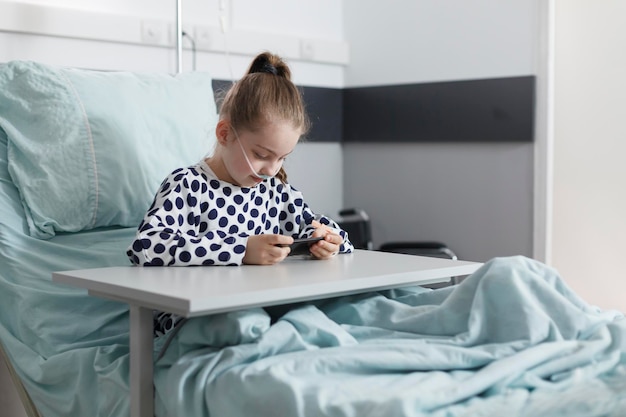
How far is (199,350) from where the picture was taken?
157 cm

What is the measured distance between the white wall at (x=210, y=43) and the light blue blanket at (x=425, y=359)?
4.75ft

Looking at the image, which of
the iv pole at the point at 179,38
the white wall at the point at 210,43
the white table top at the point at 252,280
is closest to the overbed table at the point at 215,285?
the white table top at the point at 252,280

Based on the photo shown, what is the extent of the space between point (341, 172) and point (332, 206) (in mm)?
166

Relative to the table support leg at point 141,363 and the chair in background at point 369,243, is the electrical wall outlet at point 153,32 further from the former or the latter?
the table support leg at point 141,363

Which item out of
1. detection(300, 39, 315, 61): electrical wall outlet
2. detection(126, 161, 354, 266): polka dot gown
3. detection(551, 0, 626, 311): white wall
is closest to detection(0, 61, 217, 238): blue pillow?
detection(126, 161, 354, 266): polka dot gown

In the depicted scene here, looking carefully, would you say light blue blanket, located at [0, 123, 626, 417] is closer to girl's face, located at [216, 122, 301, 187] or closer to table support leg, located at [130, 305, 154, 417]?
table support leg, located at [130, 305, 154, 417]

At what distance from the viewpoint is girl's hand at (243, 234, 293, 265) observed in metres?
1.77

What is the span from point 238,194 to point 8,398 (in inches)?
34.2

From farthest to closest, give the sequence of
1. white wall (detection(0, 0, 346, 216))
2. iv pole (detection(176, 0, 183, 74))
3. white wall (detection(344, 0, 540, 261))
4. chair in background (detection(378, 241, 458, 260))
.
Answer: white wall (detection(344, 0, 540, 261)) < chair in background (detection(378, 241, 458, 260)) < iv pole (detection(176, 0, 183, 74)) < white wall (detection(0, 0, 346, 216))

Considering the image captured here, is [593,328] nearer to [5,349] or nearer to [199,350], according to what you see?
[199,350]

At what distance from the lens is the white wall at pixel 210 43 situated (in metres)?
2.68

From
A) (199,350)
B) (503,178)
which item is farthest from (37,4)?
(503,178)

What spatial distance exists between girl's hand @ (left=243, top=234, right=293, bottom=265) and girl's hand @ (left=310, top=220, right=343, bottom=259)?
0.43 feet

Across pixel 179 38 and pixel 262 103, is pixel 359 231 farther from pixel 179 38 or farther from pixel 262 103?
pixel 262 103
